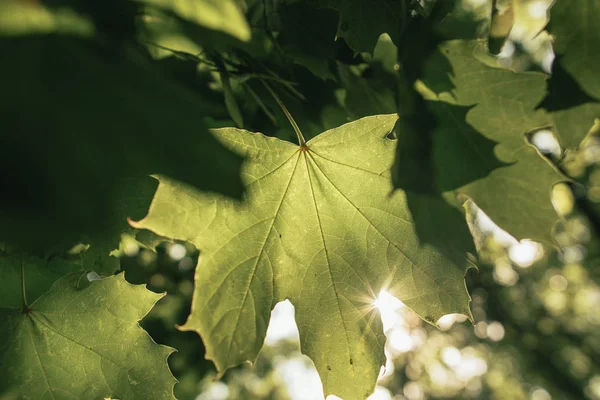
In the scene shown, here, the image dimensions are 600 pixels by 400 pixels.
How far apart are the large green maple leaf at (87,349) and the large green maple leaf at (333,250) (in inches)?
14.6

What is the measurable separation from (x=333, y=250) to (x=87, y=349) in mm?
Answer: 793

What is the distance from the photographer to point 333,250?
1435 millimetres

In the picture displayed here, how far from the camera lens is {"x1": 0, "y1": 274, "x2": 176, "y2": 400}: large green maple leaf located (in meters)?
1.39

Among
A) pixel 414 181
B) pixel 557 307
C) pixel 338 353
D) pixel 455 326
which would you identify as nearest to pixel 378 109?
pixel 414 181

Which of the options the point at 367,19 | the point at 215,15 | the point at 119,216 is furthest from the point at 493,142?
the point at 119,216

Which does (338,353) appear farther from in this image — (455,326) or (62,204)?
(455,326)

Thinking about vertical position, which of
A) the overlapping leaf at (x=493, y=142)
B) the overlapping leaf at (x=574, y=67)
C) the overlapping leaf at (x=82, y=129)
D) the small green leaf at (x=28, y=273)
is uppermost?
the overlapping leaf at (x=82, y=129)

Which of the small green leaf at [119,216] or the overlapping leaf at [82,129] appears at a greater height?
the overlapping leaf at [82,129]

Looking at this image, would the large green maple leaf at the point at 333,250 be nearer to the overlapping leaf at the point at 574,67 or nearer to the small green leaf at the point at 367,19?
the small green leaf at the point at 367,19

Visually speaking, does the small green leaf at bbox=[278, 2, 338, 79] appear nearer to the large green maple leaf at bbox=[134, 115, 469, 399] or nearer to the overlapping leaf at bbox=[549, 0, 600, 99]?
the large green maple leaf at bbox=[134, 115, 469, 399]

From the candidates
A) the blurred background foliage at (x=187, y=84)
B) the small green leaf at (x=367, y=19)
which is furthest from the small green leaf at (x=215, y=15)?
the small green leaf at (x=367, y=19)

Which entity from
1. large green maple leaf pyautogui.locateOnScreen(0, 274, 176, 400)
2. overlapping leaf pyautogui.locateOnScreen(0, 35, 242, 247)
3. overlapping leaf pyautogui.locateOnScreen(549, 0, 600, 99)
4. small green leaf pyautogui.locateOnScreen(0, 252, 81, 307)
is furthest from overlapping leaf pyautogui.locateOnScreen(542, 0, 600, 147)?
small green leaf pyautogui.locateOnScreen(0, 252, 81, 307)

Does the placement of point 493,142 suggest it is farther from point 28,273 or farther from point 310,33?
point 28,273

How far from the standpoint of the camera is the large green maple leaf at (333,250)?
4.26 ft
